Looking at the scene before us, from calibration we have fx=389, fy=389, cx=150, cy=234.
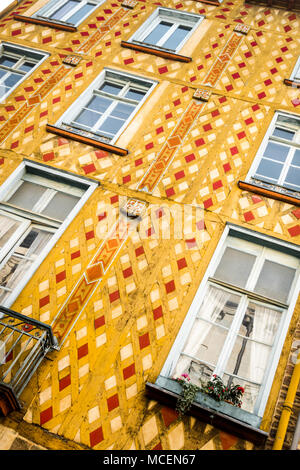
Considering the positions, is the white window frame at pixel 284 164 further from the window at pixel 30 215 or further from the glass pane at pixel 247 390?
the glass pane at pixel 247 390

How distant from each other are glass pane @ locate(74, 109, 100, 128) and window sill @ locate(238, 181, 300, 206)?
129 inches

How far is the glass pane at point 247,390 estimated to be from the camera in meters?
4.87

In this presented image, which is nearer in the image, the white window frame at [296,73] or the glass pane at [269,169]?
the glass pane at [269,169]

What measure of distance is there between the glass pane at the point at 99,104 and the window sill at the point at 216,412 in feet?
18.6

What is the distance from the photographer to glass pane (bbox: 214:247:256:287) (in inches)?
232

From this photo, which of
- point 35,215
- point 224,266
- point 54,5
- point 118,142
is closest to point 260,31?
point 118,142

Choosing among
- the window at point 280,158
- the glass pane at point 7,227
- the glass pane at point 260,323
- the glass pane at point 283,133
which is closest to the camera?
the glass pane at point 260,323

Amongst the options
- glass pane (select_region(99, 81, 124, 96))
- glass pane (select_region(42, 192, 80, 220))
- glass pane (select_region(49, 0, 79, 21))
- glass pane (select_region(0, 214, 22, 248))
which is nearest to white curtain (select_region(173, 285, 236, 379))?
glass pane (select_region(42, 192, 80, 220))

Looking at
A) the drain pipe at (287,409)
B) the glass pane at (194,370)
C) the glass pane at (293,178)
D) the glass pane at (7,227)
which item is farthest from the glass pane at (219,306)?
the glass pane at (7,227)

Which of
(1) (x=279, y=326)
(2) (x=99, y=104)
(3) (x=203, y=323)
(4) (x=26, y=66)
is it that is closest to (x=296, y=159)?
(1) (x=279, y=326)

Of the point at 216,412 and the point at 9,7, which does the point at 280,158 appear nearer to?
the point at 216,412

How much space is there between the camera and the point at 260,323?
18.0 feet

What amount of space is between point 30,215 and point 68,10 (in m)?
6.71
